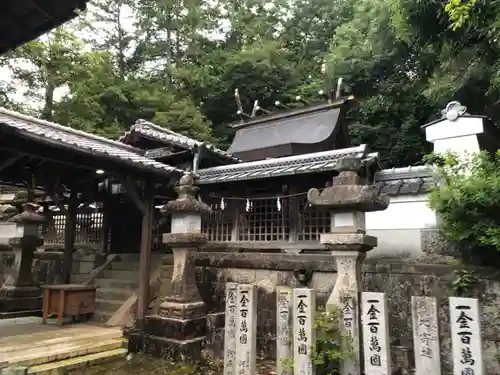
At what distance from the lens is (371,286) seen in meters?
7.89

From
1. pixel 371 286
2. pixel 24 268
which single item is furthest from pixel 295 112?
pixel 24 268

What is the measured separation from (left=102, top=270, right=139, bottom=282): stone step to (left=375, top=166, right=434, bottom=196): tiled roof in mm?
7212

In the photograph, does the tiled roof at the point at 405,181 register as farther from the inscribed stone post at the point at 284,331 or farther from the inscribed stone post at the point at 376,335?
the inscribed stone post at the point at 284,331

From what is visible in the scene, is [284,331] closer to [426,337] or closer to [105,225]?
[426,337]

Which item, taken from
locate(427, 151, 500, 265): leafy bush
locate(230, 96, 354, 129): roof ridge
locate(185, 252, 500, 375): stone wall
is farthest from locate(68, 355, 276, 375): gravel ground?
locate(230, 96, 354, 129): roof ridge

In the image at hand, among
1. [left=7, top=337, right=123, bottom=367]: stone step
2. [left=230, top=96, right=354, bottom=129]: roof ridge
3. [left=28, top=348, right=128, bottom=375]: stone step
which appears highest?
[left=230, top=96, right=354, bottom=129]: roof ridge

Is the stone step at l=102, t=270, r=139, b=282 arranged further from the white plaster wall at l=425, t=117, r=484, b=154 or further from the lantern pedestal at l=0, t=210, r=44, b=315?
the white plaster wall at l=425, t=117, r=484, b=154

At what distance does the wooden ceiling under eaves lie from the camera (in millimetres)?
3293

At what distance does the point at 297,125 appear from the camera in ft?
51.8

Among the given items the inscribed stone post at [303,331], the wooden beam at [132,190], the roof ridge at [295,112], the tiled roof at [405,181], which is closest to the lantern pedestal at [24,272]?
the wooden beam at [132,190]

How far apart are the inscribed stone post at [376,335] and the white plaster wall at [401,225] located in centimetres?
→ 351

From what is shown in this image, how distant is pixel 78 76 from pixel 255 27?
1307 centimetres

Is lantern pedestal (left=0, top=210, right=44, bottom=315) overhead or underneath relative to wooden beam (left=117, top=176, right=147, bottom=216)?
underneath

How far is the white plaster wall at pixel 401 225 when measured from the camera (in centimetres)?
820
